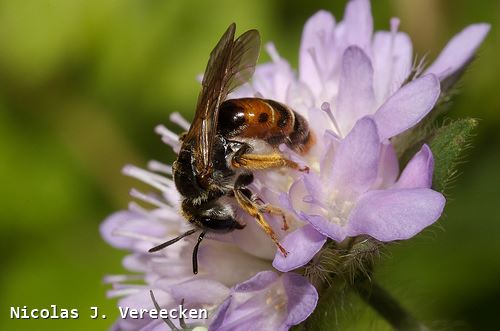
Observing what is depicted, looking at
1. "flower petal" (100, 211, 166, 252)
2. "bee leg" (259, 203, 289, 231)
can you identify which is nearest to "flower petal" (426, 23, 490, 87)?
"bee leg" (259, 203, 289, 231)

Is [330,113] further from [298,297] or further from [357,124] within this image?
[298,297]

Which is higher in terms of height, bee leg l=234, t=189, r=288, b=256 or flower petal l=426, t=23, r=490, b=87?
flower petal l=426, t=23, r=490, b=87

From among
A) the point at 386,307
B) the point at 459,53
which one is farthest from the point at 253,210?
the point at 459,53

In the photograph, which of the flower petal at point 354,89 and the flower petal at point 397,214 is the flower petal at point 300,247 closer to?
the flower petal at point 397,214

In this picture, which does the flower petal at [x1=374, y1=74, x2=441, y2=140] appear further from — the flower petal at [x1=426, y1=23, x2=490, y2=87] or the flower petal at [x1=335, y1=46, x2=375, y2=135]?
the flower petal at [x1=426, y1=23, x2=490, y2=87]

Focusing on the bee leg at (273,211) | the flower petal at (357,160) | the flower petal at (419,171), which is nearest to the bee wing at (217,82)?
the bee leg at (273,211)

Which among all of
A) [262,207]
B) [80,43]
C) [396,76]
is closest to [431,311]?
[396,76]
